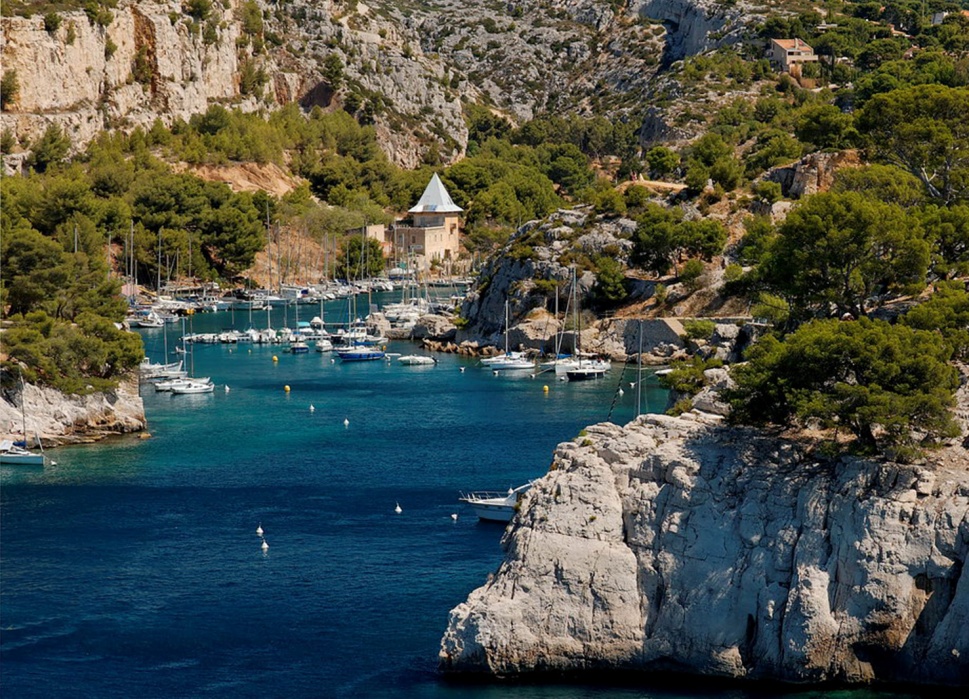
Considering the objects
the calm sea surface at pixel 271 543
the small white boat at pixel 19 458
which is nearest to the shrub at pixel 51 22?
the calm sea surface at pixel 271 543

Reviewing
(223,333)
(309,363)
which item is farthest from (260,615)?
(223,333)

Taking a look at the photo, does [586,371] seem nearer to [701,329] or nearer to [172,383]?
[701,329]

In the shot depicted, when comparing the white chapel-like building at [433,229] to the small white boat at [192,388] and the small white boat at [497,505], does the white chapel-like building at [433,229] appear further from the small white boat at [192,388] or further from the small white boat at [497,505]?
the small white boat at [497,505]

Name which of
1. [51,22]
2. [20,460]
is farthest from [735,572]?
[51,22]

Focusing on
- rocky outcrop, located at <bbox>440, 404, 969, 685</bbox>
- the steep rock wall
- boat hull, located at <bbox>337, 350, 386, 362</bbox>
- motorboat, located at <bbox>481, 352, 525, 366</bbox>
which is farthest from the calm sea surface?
the steep rock wall

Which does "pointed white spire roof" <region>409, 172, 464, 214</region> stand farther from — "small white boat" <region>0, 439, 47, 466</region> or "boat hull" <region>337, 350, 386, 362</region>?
"small white boat" <region>0, 439, 47, 466</region>

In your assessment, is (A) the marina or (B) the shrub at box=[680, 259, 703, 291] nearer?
(A) the marina

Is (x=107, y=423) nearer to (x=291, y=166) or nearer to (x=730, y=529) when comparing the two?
(x=730, y=529)
